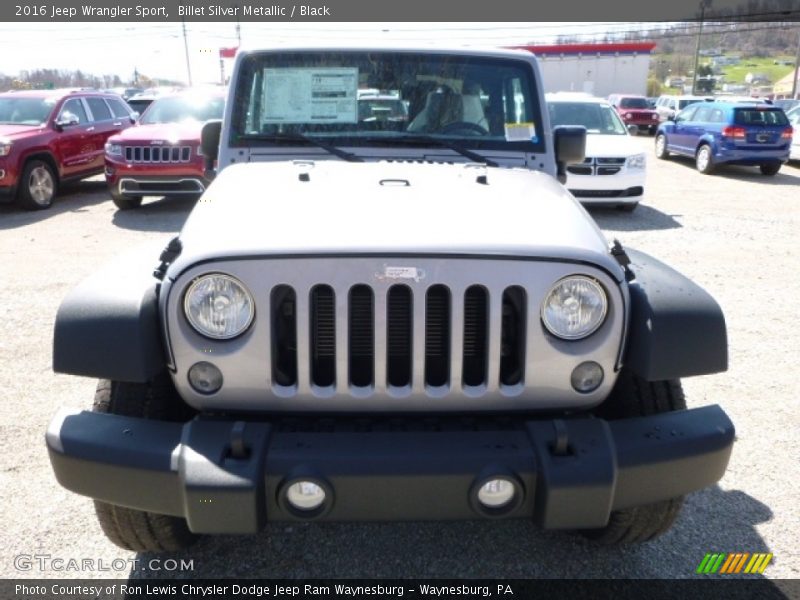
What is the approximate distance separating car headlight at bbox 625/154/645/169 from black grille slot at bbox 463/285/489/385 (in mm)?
8708

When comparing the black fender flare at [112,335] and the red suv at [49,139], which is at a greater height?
the black fender flare at [112,335]

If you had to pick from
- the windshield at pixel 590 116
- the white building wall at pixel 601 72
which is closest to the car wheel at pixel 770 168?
the windshield at pixel 590 116

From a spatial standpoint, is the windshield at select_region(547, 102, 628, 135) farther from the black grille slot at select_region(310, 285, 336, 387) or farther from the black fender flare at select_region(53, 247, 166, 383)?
the black fender flare at select_region(53, 247, 166, 383)

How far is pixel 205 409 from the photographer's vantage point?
2.29 metres

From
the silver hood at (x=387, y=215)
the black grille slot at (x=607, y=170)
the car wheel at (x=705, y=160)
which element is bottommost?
the car wheel at (x=705, y=160)

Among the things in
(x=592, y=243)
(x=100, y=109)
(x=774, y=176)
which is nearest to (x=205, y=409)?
(x=592, y=243)

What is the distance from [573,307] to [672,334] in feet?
1.06

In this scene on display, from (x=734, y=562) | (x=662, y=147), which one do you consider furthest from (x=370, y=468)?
(x=662, y=147)

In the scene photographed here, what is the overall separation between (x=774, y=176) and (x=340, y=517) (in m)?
16.0

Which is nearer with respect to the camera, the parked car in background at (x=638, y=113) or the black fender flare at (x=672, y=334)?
the black fender flare at (x=672, y=334)

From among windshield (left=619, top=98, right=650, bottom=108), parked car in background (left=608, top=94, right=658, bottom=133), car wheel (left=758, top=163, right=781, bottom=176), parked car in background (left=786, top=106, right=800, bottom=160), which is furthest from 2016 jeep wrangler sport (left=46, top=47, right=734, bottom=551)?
windshield (left=619, top=98, right=650, bottom=108)

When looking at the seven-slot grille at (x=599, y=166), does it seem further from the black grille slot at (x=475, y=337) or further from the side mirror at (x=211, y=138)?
the black grille slot at (x=475, y=337)

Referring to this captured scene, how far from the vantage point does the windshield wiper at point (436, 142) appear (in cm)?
338

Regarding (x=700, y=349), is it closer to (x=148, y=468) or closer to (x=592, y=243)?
(x=592, y=243)
